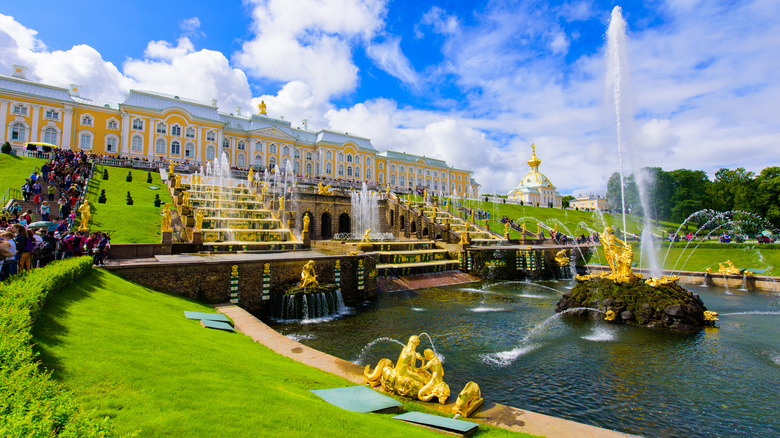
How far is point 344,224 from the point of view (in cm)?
3738

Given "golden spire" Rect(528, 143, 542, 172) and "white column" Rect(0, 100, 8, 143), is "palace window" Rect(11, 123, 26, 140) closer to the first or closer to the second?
"white column" Rect(0, 100, 8, 143)

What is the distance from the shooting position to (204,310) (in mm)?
12594

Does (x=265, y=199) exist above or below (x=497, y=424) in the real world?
above

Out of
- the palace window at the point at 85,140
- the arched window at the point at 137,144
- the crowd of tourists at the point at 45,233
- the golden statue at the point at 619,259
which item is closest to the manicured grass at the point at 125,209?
the crowd of tourists at the point at 45,233

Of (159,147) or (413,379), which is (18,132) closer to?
(159,147)

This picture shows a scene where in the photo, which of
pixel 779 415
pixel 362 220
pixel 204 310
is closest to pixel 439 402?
pixel 779 415

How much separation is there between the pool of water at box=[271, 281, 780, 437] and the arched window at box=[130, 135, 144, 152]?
5120 cm

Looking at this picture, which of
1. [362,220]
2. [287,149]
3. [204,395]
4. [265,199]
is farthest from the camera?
[287,149]

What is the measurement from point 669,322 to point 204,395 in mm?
15590

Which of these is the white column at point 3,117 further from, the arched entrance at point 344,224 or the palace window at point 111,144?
the arched entrance at point 344,224

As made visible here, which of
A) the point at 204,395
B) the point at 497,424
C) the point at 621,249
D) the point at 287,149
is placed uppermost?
the point at 287,149

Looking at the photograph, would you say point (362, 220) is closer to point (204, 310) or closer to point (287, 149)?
point (204, 310)

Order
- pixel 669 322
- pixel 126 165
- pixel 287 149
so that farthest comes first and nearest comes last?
pixel 287 149 < pixel 126 165 < pixel 669 322

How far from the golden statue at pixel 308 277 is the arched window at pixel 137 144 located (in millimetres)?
50165
